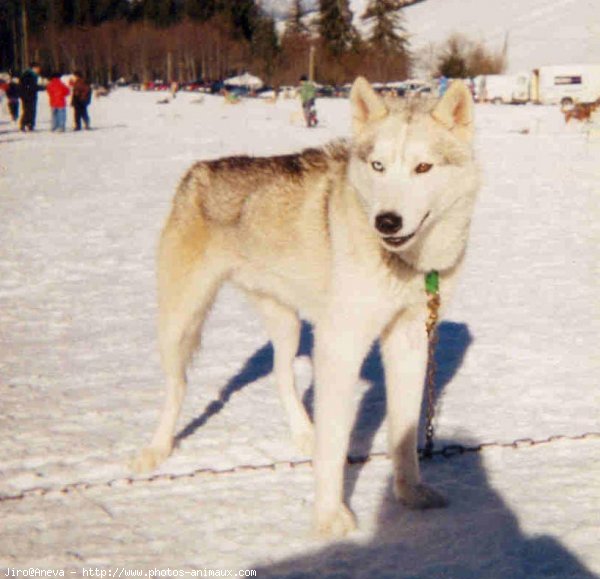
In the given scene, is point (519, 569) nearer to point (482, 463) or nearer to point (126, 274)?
point (482, 463)

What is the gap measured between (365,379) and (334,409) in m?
2.20

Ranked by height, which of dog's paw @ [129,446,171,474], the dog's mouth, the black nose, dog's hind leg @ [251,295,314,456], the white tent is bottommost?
dog's paw @ [129,446,171,474]

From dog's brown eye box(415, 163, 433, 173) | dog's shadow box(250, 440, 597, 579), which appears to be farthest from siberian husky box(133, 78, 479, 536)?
dog's shadow box(250, 440, 597, 579)

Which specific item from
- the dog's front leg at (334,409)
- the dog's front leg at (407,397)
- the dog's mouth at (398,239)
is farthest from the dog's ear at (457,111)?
the dog's front leg at (334,409)

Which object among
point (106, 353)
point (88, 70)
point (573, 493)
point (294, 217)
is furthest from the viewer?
point (88, 70)

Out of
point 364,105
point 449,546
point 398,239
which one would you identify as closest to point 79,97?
point 364,105

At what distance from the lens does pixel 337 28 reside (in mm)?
93375

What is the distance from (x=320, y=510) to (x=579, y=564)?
3.64 feet

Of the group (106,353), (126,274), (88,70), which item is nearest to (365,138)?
(106,353)

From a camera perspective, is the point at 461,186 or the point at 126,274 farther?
the point at 126,274

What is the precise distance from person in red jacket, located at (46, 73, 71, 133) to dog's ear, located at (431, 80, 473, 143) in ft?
84.5

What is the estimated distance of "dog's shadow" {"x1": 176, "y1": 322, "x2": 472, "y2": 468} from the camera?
15.8ft

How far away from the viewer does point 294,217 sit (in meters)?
4.19

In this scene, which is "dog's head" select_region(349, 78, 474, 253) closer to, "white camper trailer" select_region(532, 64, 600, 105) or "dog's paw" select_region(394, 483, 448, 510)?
"dog's paw" select_region(394, 483, 448, 510)
